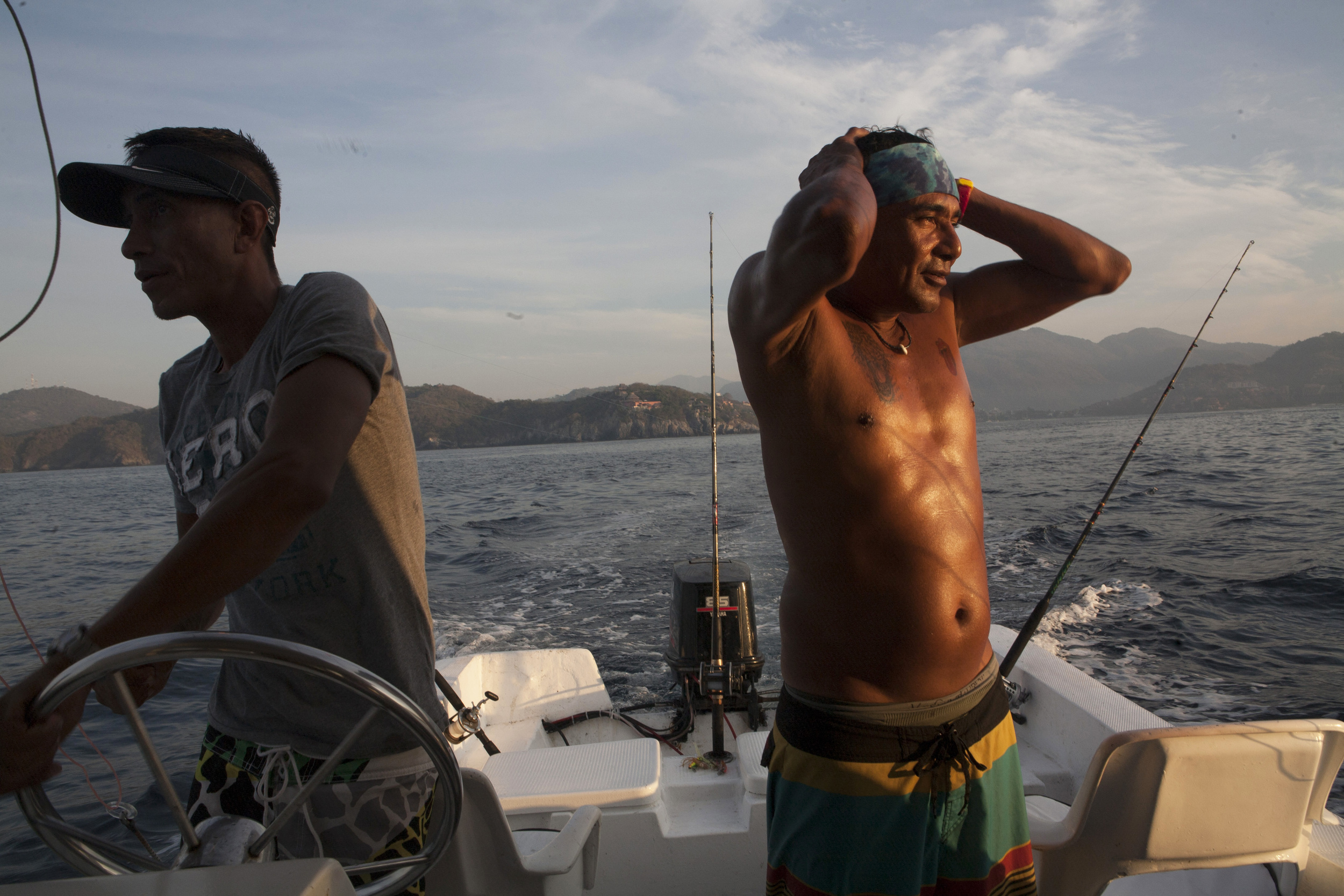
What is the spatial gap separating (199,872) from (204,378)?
3.32 ft

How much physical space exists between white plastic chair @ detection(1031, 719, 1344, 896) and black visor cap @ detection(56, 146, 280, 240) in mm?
2242

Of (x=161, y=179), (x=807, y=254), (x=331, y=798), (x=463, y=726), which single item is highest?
(x=161, y=179)

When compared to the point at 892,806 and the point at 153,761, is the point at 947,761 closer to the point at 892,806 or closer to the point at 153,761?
the point at 892,806

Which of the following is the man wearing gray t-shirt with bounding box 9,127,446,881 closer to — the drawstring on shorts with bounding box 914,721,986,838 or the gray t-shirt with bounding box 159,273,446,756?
the gray t-shirt with bounding box 159,273,446,756

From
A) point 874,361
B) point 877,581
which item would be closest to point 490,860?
→ point 877,581

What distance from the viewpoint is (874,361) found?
177 cm

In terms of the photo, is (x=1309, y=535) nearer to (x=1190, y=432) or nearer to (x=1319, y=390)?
(x=1190, y=432)

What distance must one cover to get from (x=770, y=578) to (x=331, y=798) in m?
8.58

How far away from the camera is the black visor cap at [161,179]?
1.35m

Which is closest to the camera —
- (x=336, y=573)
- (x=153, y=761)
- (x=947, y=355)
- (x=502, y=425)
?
(x=153, y=761)

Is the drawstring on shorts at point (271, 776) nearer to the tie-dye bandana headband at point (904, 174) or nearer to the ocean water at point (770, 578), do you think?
the tie-dye bandana headband at point (904, 174)

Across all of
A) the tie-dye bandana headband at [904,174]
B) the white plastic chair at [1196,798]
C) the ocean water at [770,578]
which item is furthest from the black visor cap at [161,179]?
the ocean water at [770,578]

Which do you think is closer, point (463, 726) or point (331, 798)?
point (331, 798)

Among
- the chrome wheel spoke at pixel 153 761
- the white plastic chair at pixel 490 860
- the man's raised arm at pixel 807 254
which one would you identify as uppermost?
the man's raised arm at pixel 807 254
